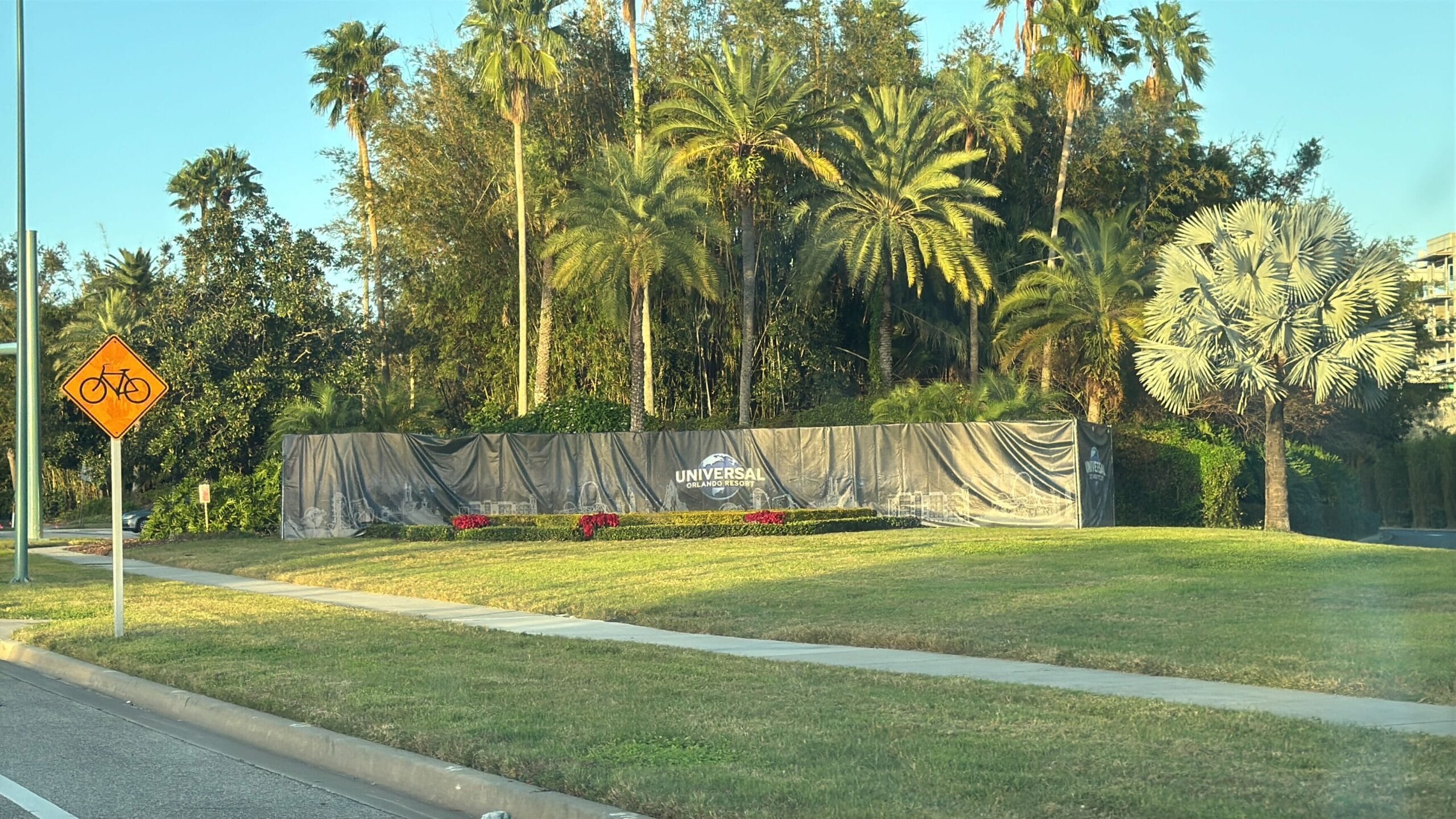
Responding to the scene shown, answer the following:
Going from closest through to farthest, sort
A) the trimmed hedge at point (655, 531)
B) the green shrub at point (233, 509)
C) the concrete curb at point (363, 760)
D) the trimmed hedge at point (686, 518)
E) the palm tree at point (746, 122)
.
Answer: the concrete curb at point (363, 760) → the trimmed hedge at point (655, 531) → the trimmed hedge at point (686, 518) → the green shrub at point (233, 509) → the palm tree at point (746, 122)

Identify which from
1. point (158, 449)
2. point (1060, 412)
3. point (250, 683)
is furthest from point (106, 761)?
point (1060, 412)

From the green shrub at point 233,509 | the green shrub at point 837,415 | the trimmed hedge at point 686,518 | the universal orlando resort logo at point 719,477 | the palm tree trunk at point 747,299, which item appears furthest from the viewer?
the green shrub at point 837,415

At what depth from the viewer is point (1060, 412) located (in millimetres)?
39812

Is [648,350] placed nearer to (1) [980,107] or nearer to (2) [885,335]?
(2) [885,335]

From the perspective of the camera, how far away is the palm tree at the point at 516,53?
4203 centimetres

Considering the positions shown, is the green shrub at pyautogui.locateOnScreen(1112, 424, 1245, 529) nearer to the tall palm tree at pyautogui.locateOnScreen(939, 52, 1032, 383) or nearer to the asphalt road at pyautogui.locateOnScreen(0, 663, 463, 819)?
the tall palm tree at pyautogui.locateOnScreen(939, 52, 1032, 383)

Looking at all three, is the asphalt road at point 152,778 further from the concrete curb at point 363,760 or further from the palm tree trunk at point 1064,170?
the palm tree trunk at point 1064,170

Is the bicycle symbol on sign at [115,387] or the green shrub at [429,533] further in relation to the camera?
the green shrub at [429,533]

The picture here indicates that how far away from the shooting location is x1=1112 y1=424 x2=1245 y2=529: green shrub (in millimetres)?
→ 36906

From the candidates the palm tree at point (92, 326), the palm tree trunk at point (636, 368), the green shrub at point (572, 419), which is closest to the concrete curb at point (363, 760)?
the palm tree trunk at point (636, 368)

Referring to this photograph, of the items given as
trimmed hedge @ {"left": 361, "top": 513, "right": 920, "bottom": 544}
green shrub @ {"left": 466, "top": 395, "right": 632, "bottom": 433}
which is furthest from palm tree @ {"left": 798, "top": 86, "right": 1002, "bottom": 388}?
trimmed hedge @ {"left": 361, "top": 513, "right": 920, "bottom": 544}

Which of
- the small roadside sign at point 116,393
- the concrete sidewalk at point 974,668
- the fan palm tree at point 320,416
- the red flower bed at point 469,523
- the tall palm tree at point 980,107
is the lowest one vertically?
the concrete sidewalk at point 974,668

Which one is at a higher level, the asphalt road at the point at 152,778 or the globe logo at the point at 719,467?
the globe logo at the point at 719,467

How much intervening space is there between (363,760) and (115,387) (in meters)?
7.95
